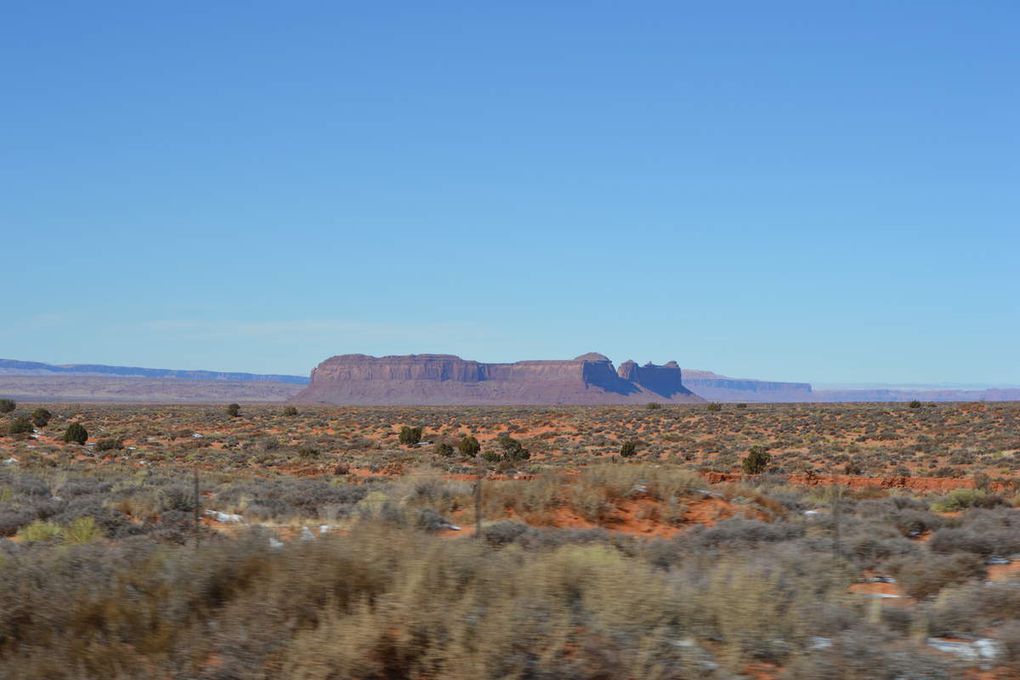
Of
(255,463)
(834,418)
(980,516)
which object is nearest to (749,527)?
(980,516)

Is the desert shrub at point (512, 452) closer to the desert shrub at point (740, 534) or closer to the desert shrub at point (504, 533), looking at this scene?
the desert shrub at point (504, 533)

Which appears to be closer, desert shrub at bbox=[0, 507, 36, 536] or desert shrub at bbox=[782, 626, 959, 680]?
desert shrub at bbox=[782, 626, 959, 680]

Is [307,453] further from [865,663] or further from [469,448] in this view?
[865,663]

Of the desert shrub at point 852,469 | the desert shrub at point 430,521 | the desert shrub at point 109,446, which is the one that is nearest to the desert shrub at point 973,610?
the desert shrub at point 430,521

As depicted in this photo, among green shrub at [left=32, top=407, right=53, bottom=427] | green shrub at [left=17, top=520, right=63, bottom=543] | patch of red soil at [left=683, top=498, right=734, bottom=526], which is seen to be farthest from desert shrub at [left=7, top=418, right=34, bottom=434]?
patch of red soil at [left=683, top=498, right=734, bottom=526]

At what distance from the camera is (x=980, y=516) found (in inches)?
628

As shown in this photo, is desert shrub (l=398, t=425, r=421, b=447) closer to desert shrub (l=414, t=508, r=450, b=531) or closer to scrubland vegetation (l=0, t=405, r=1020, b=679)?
scrubland vegetation (l=0, t=405, r=1020, b=679)

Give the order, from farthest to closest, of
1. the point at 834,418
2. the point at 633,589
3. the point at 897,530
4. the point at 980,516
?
the point at 834,418, the point at 980,516, the point at 897,530, the point at 633,589

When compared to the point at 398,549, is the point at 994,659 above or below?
below

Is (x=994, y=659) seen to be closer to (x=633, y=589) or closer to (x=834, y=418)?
(x=633, y=589)

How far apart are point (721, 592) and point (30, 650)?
533 centimetres

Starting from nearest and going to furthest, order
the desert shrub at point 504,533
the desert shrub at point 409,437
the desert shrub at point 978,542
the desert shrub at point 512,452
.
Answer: the desert shrub at point 978,542 → the desert shrub at point 504,533 → the desert shrub at point 512,452 → the desert shrub at point 409,437

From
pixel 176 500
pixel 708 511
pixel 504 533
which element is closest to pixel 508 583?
pixel 504 533

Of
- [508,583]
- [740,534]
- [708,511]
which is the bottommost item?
[708,511]
